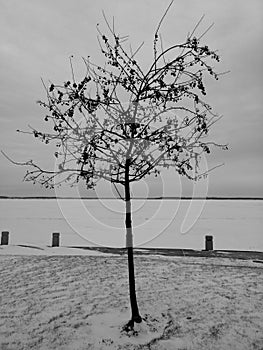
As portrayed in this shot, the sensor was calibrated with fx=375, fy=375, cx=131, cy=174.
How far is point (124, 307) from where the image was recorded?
6.50 m

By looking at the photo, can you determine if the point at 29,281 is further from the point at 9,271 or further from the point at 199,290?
the point at 199,290

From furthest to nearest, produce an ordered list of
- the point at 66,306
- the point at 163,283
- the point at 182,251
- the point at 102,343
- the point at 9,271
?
the point at 182,251 < the point at 9,271 < the point at 163,283 < the point at 66,306 < the point at 102,343

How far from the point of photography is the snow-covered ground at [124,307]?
5121 mm

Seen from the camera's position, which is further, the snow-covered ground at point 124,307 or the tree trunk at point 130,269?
the tree trunk at point 130,269

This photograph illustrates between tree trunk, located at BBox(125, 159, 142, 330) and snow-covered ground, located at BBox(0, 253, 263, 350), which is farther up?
tree trunk, located at BBox(125, 159, 142, 330)

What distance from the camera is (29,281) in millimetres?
8477

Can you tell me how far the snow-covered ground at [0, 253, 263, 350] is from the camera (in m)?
5.12

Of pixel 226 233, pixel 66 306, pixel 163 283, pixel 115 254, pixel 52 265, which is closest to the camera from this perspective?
pixel 66 306

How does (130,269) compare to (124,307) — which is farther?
(124,307)

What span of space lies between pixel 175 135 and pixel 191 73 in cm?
94

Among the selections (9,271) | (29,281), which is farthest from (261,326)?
(9,271)

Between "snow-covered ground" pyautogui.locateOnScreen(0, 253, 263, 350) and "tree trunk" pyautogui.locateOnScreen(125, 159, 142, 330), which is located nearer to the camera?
"snow-covered ground" pyautogui.locateOnScreen(0, 253, 263, 350)

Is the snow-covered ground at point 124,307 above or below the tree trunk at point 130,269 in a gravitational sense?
below

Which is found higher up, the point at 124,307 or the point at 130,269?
the point at 130,269
